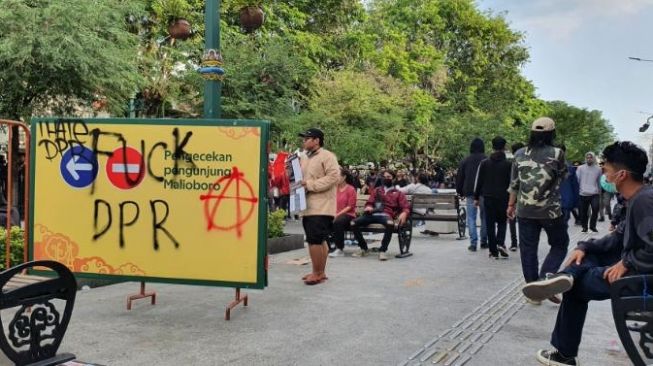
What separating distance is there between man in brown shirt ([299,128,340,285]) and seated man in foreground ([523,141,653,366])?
3.45m

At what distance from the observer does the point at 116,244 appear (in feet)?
19.0

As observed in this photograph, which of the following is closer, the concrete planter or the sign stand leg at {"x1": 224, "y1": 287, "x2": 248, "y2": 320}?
the sign stand leg at {"x1": 224, "y1": 287, "x2": 248, "y2": 320}

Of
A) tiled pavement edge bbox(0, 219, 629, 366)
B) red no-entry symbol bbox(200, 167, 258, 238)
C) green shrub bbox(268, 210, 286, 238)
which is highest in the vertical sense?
red no-entry symbol bbox(200, 167, 258, 238)

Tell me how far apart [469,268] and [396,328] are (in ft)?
12.0

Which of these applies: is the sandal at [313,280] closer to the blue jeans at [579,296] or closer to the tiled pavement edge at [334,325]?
the tiled pavement edge at [334,325]

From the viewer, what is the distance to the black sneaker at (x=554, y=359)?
402 centimetres

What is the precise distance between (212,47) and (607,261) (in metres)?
5.27

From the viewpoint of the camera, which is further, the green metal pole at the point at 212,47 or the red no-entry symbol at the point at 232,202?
the green metal pole at the point at 212,47

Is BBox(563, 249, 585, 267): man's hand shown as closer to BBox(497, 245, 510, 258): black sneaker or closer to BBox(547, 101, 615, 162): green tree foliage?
BBox(497, 245, 510, 258): black sneaker

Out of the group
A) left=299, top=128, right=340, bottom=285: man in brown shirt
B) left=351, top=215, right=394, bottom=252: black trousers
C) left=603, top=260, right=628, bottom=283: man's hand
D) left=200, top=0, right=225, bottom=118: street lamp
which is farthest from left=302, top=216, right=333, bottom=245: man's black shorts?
left=603, top=260, right=628, bottom=283: man's hand

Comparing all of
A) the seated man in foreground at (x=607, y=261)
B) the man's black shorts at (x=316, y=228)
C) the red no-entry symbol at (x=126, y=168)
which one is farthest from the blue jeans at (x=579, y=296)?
the red no-entry symbol at (x=126, y=168)

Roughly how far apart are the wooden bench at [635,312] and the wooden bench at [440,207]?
950cm

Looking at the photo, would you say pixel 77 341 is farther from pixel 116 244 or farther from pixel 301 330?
pixel 301 330

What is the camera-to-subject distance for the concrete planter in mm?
10000
